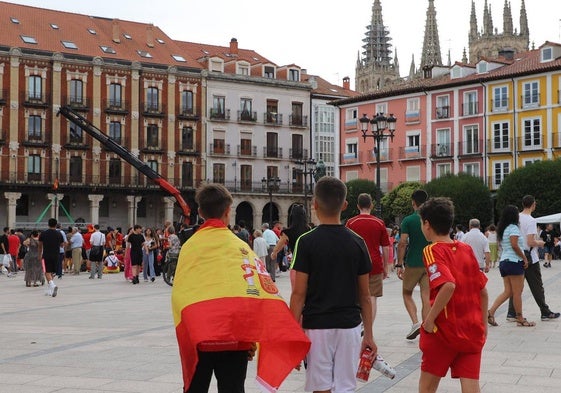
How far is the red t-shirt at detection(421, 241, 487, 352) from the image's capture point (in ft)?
17.3

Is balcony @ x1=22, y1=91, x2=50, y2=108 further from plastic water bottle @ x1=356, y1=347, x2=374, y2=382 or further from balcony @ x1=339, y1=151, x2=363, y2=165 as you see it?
plastic water bottle @ x1=356, y1=347, x2=374, y2=382

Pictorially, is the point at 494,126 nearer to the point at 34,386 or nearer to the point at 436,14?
the point at 34,386

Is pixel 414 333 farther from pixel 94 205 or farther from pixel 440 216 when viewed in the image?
pixel 94 205

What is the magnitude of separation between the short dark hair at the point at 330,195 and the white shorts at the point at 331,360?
0.75 m

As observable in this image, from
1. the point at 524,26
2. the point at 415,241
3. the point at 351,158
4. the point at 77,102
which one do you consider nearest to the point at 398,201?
the point at 351,158

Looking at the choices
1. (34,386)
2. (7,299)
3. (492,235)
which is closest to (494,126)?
(492,235)

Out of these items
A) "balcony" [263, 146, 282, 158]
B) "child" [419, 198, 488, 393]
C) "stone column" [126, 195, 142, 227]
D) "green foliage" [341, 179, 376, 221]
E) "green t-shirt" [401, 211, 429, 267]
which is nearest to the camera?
"child" [419, 198, 488, 393]

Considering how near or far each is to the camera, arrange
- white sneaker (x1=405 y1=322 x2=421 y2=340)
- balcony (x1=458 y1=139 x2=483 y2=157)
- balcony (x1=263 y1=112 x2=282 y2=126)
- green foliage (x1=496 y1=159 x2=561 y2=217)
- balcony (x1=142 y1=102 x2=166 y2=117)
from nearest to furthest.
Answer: white sneaker (x1=405 y1=322 x2=421 y2=340) < green foliage (x1=496 y1=159 x2=561 y2=217) < balcony (x1=458 y1=139 x2=483 y2=157) < balcony (x1=142 y1=102 x2=166 y2=117) < balcony (x1=263 y1=112 x2=282 y2=126)

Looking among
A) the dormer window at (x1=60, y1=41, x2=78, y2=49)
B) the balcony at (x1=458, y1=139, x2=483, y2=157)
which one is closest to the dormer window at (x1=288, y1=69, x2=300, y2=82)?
the balcony at (x1=458, y1=139, x2=483, y2=157)

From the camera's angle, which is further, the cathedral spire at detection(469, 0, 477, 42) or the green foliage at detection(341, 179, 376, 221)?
the cathedral spire at detection(469, 0, 477, 42)

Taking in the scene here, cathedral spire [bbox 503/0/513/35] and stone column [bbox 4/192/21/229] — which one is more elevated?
cathedral spire [bbox 503/0/513/35]

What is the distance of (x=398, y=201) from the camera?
56.8 meters

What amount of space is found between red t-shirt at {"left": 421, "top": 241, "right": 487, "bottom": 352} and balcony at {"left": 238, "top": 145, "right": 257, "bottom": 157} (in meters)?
61.7

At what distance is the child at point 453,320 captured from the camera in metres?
5.27
